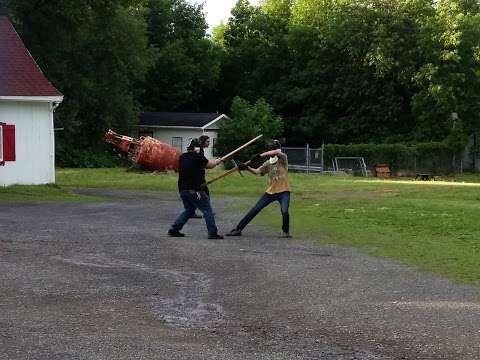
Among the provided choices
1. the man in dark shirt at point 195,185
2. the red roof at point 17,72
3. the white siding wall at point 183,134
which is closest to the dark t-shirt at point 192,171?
the man in dark shirt at point 195,185

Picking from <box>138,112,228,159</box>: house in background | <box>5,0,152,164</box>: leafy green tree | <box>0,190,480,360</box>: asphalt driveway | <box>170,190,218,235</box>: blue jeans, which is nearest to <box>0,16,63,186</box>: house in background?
<box>0,190,480,360</box>: asphalt driveway

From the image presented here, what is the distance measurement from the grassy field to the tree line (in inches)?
502

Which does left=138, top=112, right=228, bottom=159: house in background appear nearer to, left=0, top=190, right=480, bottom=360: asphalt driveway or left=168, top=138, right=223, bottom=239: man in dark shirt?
left=168, top=138, right=223, bottom=239: man in dark shirt

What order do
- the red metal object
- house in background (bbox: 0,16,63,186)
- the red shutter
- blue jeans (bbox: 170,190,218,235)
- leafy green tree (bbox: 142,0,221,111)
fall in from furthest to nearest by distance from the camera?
1. leafy green tree (bbox: 142,0,221,111)
2. the red metal object
3. house in background (bbox: 0,16,63,186)
4. the red shutter
5. blue jeans (bbox: 170,190,218,235)

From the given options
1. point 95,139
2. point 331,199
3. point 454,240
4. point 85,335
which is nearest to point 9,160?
point 331,199

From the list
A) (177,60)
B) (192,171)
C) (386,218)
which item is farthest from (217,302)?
(177,60)

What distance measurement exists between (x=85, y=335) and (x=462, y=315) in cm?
359

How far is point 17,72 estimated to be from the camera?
2400cm

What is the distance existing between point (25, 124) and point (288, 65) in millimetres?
35684

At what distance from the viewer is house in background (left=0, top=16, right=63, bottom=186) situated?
22281mm

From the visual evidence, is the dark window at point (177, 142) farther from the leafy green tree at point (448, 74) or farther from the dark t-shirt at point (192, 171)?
the dark t-shirt at point (192, 171)

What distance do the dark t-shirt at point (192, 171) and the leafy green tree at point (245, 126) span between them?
3278 cm

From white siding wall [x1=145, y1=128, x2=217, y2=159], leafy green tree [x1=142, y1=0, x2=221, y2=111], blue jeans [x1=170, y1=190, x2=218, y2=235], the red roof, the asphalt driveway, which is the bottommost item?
the asphalt driveway

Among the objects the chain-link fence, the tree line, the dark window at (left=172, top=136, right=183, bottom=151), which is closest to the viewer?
the tree line
